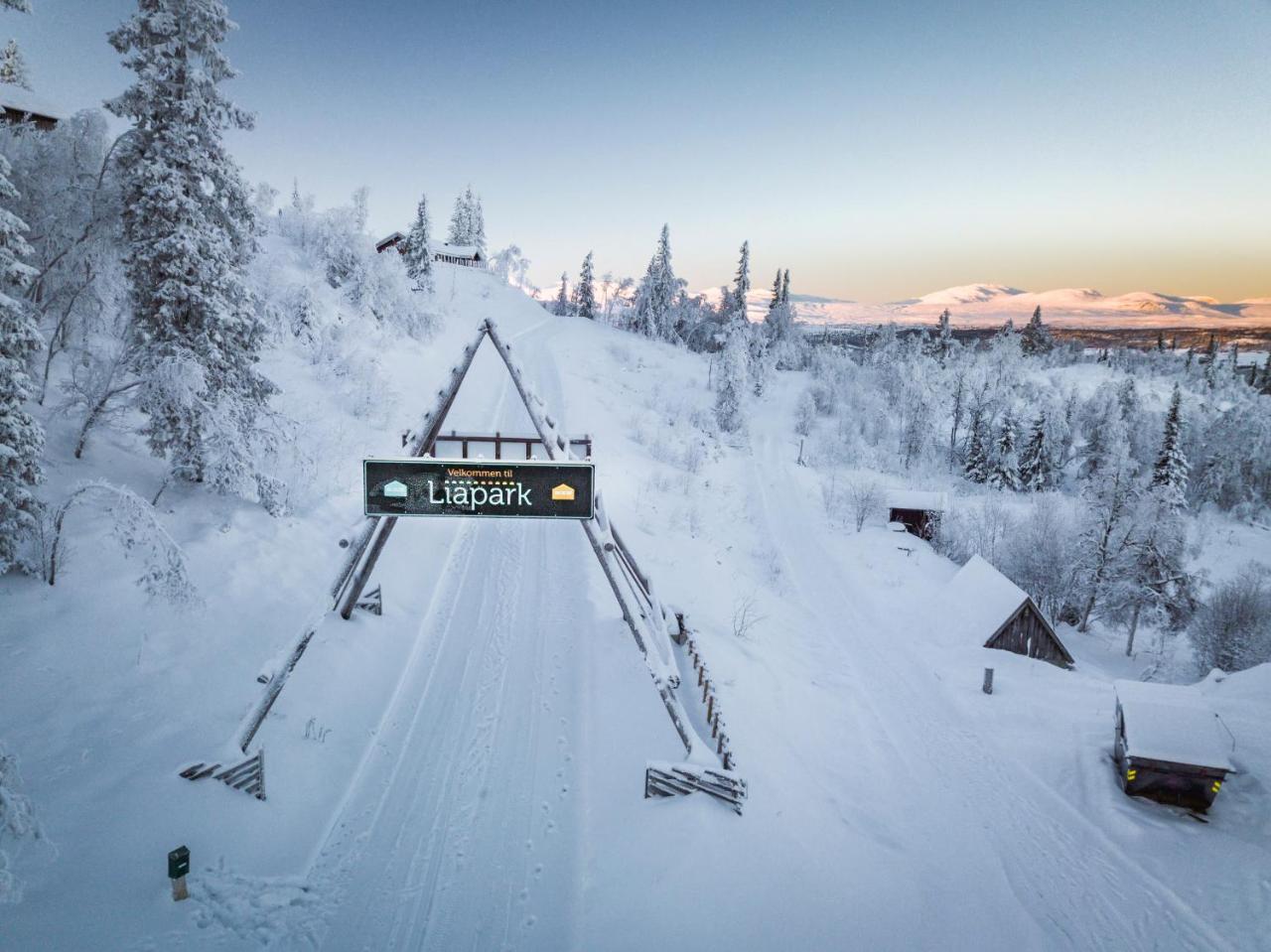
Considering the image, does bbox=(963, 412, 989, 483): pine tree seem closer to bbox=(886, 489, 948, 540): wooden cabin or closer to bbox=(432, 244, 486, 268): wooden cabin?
bbox=(886, 489, 948, 540): wooden cabin

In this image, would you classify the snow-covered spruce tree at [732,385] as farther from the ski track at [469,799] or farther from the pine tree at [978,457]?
the ski track at [469,799]

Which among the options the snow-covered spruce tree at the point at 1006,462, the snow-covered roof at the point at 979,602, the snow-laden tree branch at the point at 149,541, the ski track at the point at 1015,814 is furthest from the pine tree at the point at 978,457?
the snow-laden tree branch at the point at 149,541

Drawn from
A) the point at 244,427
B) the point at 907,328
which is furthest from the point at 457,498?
the point at 907,328

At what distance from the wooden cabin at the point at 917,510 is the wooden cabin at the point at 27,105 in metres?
54.0

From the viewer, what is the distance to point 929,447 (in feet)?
231

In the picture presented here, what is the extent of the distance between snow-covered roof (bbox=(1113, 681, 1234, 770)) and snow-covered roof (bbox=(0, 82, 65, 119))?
50540mm

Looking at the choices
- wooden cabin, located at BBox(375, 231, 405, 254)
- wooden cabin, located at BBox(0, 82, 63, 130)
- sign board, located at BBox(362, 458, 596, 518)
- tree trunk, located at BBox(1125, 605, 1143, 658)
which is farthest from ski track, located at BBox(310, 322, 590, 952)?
wooden cabin, located at BBox(375, 231, 405, 254)

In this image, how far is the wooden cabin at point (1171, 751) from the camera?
12.4 metres

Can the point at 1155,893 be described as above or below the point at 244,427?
below

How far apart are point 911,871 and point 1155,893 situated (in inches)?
191

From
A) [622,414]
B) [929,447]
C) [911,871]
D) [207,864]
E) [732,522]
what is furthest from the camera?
[929,447]

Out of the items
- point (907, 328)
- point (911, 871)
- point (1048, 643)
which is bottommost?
point (1048, 643)

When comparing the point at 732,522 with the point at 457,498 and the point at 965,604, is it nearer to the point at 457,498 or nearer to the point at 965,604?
the point at 965,604

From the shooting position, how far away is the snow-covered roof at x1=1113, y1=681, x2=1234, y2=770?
A: 41.2 feet
